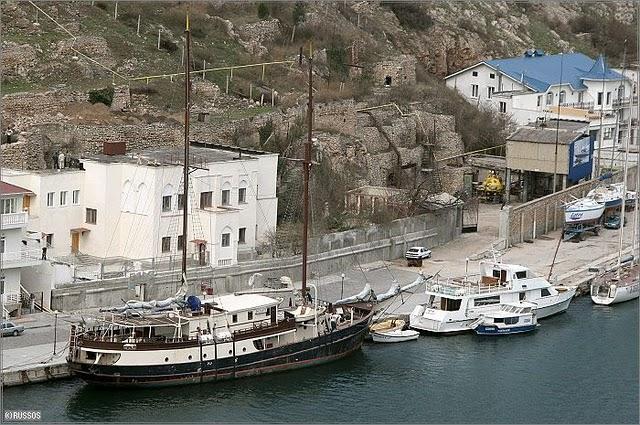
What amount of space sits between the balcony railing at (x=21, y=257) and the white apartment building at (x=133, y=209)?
14.3ft

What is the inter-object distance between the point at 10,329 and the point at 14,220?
14.2ft

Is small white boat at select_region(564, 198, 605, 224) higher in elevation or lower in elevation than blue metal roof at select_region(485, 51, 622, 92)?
lower

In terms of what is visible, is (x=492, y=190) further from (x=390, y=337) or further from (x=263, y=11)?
(x=390, y=337)

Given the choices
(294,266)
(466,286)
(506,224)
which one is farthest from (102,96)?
(466,286)

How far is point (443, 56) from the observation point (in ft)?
339

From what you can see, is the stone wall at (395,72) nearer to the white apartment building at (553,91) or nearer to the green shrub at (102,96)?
the white apartment building at (553,91)

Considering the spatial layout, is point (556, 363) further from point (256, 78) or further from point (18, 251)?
point (256, 78)

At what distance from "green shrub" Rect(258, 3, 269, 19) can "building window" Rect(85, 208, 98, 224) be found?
91.4 ft

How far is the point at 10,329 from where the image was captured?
56.9 m

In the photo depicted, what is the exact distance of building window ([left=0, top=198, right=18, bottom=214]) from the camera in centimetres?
6003

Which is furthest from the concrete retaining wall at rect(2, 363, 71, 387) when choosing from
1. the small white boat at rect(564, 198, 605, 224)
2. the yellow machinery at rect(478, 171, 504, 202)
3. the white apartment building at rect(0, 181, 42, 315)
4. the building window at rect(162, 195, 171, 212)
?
the yellow machinery at rect(478, 171, 504, 202)

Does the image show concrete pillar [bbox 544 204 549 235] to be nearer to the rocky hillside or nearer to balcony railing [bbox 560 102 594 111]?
the rocky hillside

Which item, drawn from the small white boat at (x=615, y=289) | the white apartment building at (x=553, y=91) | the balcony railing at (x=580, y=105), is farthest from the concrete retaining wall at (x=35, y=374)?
the balcony railing at (x=580, y=105)

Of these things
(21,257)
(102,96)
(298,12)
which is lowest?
(21,257)
